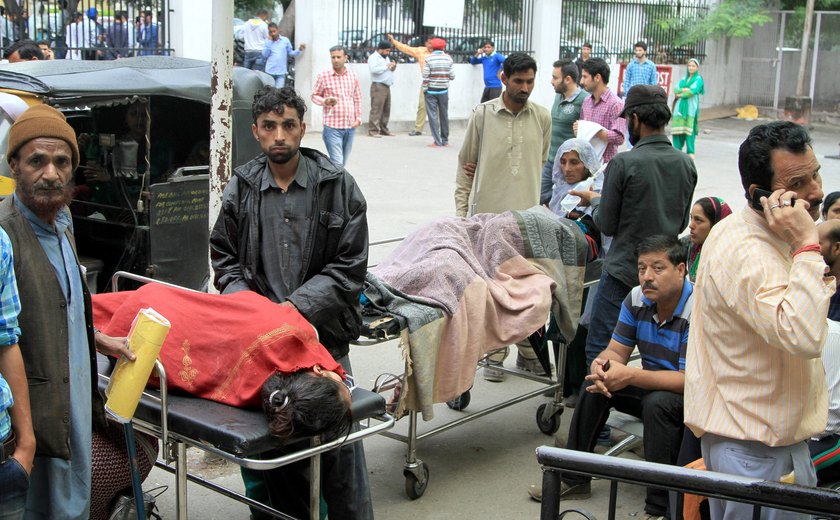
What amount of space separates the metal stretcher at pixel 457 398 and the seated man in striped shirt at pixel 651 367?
2.39 ft

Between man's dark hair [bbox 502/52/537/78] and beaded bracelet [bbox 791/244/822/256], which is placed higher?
man's dark hair [bbox 502/52/537/78]

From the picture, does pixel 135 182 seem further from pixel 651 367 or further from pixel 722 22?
pixel 722 22

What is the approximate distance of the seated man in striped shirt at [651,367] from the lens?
4.23m

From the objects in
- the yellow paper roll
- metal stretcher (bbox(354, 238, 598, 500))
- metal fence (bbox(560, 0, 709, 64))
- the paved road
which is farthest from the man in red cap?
the yellow paper roll

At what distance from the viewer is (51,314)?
115 inches

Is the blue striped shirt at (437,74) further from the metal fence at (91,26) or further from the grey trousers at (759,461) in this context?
the grey trousers at (759,461)

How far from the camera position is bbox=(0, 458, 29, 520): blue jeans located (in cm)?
268

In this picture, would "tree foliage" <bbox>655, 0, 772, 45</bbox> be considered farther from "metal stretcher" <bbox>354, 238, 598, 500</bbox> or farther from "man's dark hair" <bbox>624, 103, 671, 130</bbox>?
"man's dark hair" <bbox>624, 103, 671, 130</bbox>

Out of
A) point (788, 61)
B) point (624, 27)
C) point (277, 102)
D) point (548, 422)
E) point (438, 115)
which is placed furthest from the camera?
point (788, 61)

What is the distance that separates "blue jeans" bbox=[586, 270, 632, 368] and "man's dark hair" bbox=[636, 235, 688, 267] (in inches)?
23.9

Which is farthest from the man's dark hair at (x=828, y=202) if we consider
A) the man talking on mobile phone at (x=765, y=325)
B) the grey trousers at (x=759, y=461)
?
the grey trousers at (x=759, y=461)

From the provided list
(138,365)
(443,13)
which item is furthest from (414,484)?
(443,13)

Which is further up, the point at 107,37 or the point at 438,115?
the point at 107,37

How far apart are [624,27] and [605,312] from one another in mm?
18781
